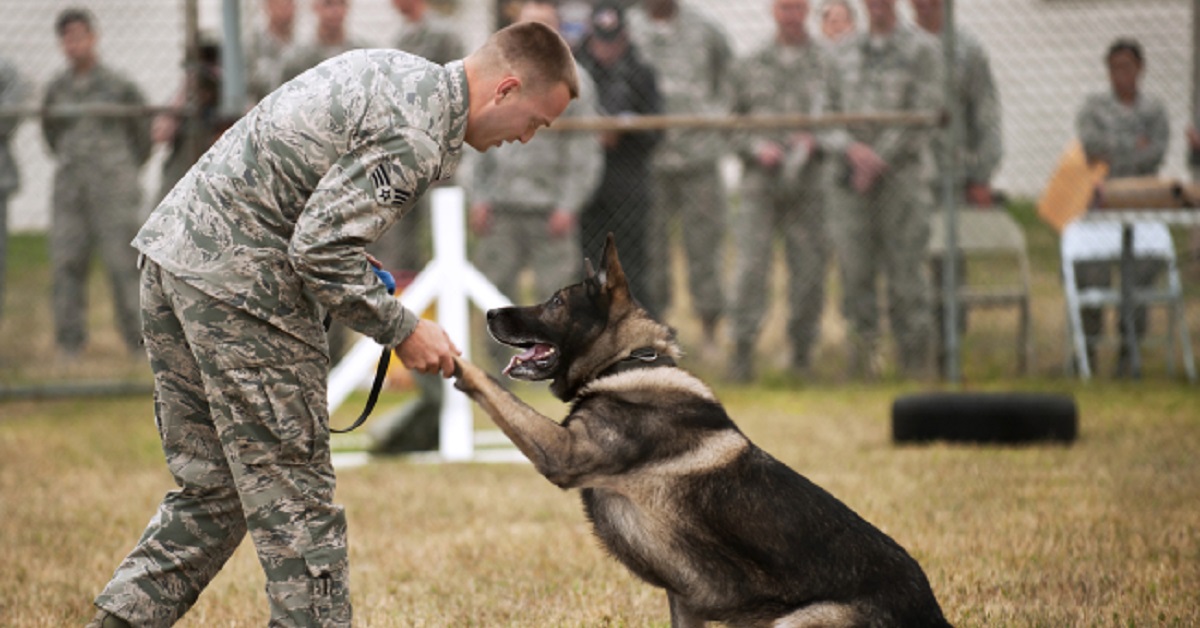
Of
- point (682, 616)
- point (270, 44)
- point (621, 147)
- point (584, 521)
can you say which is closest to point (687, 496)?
point (682, 616)

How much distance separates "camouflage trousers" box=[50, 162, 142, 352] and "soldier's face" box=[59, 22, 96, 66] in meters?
0.81

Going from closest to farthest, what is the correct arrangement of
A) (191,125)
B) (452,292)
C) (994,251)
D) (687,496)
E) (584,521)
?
(687,496) → (584,521) → (452,292) → (191,125) → (994,251)

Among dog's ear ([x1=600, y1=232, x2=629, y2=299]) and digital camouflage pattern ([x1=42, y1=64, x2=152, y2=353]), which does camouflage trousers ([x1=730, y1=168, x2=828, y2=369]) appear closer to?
digital camouflage pattern ([x1=42, y1=64, x2=152, y2=353])

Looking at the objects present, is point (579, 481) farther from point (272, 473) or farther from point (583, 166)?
point (583, 166)

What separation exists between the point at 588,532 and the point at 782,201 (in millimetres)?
4817

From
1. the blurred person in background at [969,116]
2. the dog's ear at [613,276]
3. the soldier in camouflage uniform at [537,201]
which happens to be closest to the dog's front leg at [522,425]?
the dog's ear at [613,276]

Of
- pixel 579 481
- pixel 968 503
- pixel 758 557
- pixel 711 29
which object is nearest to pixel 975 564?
pixel 968 503

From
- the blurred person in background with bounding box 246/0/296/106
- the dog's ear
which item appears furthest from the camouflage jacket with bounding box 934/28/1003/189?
the dog's ear

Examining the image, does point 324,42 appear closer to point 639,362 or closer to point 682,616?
point 639,362

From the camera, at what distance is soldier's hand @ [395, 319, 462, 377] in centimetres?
329

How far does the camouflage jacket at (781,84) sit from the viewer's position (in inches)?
374

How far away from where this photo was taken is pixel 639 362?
12.3ft

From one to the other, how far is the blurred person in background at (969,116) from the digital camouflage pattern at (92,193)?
18.9 feet

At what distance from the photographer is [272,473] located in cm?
330
